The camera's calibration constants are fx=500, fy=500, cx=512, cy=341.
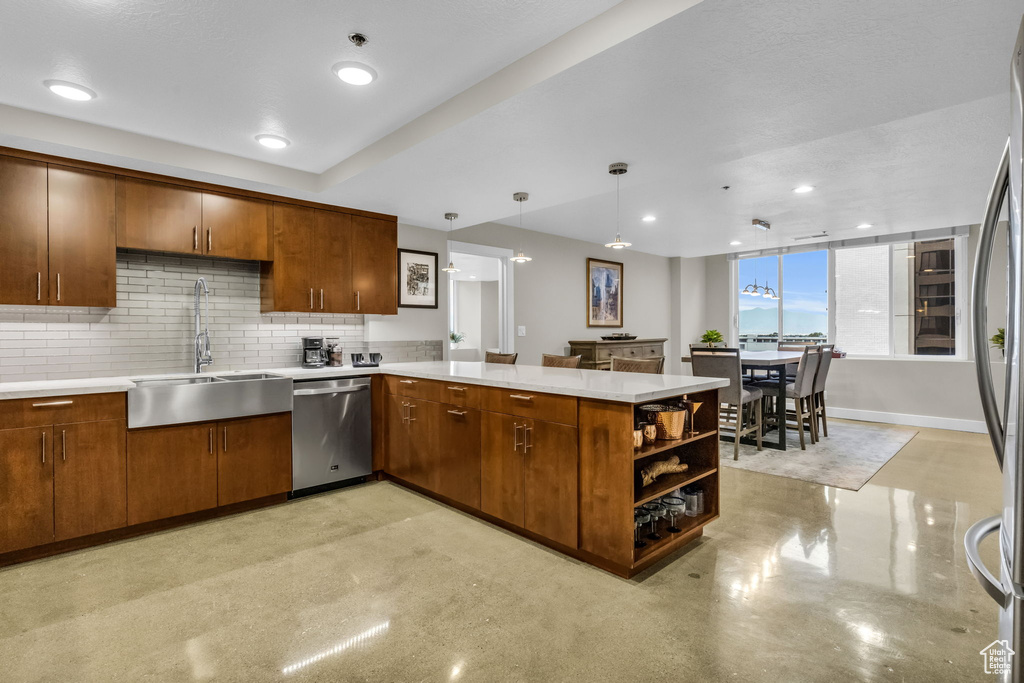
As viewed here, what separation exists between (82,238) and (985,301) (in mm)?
4217

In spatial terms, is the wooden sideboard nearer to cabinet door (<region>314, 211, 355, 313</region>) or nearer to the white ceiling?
the white ceiling

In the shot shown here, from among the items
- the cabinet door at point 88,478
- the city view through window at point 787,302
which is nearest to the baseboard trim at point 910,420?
the city view through window at point 787,302

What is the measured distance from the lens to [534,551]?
2744 mm

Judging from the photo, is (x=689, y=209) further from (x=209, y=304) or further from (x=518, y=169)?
(x=209, y=304)

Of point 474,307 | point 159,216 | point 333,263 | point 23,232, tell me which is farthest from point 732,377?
point 474,307

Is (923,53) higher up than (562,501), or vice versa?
(923,53)

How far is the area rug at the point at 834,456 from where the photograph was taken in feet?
13.6

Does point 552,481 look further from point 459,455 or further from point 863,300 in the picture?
point 863,300

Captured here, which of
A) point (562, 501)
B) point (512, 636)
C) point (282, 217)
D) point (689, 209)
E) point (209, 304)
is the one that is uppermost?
point (689, 209)

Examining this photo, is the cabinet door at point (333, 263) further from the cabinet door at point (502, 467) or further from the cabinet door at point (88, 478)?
the cabinet door at point (502, 467)

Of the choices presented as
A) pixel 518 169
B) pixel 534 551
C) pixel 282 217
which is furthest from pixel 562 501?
pixel 282 217

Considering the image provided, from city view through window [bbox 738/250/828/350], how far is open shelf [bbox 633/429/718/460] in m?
5.68

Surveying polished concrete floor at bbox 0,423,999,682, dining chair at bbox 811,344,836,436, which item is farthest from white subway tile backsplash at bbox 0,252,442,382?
dining chair at bbox 811,344,836,436

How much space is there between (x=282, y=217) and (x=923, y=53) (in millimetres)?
3929
